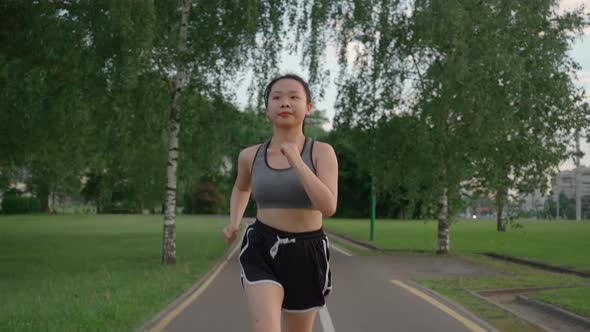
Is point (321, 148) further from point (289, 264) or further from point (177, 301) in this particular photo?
point (177, 301)

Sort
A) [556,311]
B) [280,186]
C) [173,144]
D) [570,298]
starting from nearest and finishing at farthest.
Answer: [280,186], [556,311], [570,298], [173,144]

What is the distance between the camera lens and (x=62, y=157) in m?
29.1

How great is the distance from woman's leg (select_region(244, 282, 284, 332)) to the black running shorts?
0.13 ft

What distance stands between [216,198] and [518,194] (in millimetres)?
79328

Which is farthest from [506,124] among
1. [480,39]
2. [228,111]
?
A: [228,111]

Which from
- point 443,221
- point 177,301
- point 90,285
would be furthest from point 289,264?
point 443,221

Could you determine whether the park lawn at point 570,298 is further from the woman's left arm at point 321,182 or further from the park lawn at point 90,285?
the woman's left arm at point 321,182

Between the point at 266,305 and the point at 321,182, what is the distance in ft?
2.06

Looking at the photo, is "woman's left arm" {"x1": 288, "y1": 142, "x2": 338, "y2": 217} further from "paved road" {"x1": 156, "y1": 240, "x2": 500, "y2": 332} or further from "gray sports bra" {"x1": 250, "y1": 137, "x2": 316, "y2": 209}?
"paved road" {"x1": 156, "y1": 240, "x2": 500, "y2": 332}

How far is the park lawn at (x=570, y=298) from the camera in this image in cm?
1059

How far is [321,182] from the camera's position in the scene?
134 inches

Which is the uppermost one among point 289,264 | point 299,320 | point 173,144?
point 173,144

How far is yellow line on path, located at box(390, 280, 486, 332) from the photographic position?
9.33 m

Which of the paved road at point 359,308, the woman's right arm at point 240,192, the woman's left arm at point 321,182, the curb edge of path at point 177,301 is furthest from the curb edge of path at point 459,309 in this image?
the woman's left arm at point 321,182
